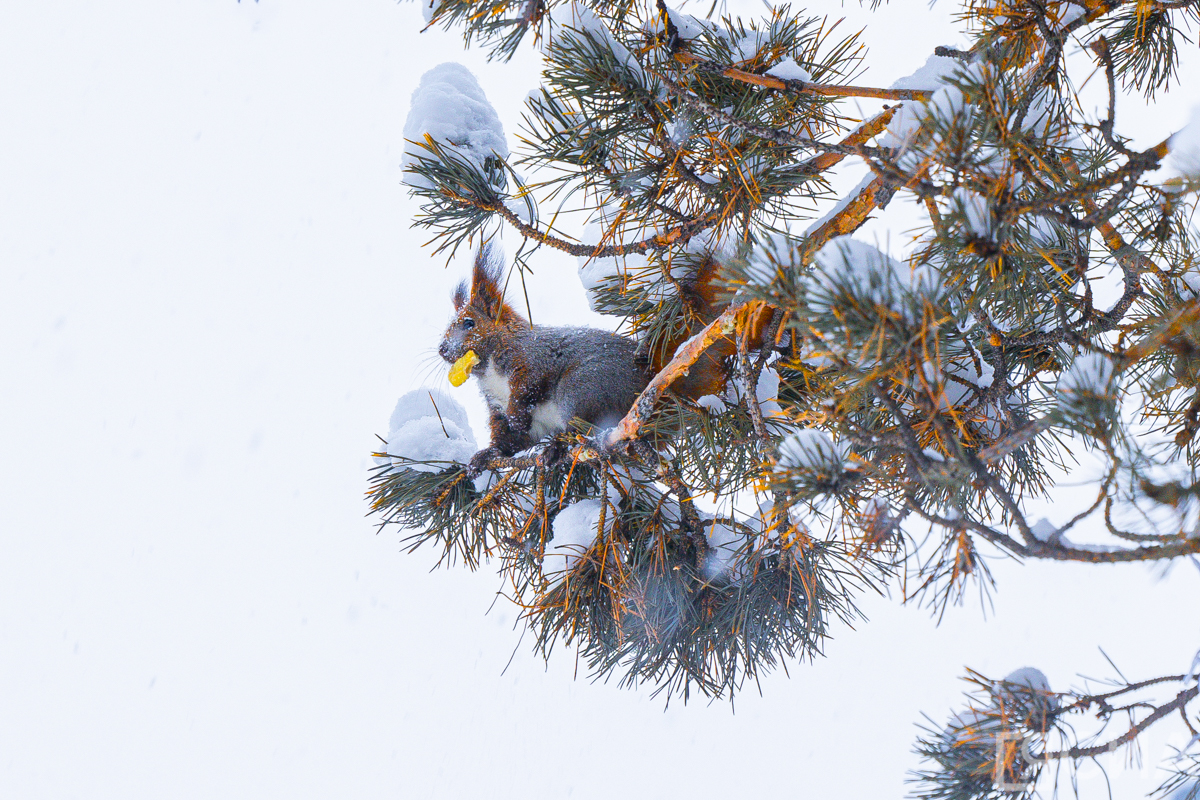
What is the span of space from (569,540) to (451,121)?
2.36ft

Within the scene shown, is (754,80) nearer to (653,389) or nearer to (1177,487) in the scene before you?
(653,389)

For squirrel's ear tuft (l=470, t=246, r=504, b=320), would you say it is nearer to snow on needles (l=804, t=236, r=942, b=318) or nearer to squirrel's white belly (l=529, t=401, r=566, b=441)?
squirrel's white belly (l=529, t=401, r=566, b=441)

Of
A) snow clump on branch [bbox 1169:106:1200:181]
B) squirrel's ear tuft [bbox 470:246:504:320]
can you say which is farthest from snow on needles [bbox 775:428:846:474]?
squirrel's ear tuft [bbox 470:246:504:320]

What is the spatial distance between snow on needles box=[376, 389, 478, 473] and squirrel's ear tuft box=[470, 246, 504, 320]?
1.07ft

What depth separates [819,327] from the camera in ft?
2.24

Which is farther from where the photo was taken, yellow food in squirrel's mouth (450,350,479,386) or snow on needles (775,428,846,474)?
yellow food in squirrel's mouth (450,350,479,386)

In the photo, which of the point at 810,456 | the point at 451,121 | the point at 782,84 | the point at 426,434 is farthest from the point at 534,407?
the point at 810,456

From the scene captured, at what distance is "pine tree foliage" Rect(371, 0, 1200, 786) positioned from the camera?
2.41ft

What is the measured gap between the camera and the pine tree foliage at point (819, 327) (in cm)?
74

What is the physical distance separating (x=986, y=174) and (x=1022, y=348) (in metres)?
0.61

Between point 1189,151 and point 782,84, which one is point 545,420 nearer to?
point 782,84

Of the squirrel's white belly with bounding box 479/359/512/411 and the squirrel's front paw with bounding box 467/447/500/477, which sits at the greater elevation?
the squirrel's white belly with bounding box 479/359/512/411

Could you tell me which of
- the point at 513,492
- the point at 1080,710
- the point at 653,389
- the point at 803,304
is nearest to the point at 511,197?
the point at 653,389

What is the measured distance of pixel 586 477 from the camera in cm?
151
